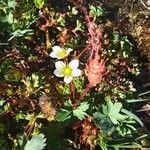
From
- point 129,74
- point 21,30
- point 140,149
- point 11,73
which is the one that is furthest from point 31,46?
point 140,149

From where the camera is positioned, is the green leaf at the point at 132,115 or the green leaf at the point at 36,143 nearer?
the green leaf at the point at 36,143

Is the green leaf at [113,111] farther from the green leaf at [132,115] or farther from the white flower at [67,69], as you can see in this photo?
the white flower at [67,69]

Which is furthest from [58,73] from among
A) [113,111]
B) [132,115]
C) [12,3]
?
[12,3]

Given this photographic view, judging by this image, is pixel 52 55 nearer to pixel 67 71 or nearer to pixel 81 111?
pixel 67 71

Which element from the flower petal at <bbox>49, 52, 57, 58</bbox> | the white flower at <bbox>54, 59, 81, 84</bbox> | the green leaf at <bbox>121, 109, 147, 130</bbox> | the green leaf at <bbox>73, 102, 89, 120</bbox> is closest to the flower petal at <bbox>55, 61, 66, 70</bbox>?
the white flower at <bbox>54, 59, 81, 84</bbox>

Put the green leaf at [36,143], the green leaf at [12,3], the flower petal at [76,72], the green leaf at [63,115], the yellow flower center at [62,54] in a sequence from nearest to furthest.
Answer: the green leaf at [36,143] < the green leaf at [63,115] < the flower petal at [76,72] < the yellow flower center at [62,54] < the green leaf at [12,3]

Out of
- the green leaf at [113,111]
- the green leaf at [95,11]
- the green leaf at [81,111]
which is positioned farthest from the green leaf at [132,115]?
the green leaf at [95,11]
